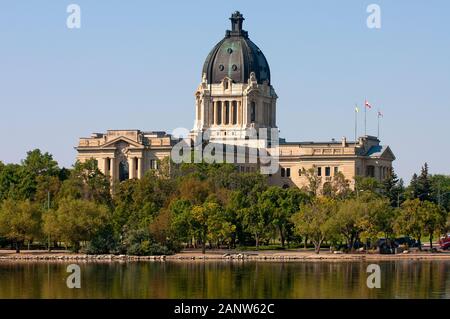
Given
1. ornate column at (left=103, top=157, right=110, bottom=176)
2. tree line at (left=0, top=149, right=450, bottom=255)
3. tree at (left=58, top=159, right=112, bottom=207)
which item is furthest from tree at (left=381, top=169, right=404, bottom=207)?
ornate column at (left=103, top=157, right=110, bottom=176)

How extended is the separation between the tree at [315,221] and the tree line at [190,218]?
8 centimetres

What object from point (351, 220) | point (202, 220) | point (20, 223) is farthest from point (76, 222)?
point (351, 220)

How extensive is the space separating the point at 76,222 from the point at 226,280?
1124 inches

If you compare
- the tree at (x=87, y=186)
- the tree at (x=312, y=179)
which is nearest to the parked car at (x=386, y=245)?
the tree at (x=87, y=186)

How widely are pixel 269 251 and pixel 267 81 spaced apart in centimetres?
7566

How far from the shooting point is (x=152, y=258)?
375 feet

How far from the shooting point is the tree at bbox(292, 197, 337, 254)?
117 meters

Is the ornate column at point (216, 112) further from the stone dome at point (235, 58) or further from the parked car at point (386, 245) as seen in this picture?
the parked car at point (386, 245)

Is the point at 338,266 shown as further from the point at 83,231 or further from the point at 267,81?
the point at 267,81

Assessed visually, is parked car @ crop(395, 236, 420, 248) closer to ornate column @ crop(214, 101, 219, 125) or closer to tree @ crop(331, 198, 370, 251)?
tree @ crop(331, 198, 370, 251)

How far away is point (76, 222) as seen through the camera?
11619 centimetres

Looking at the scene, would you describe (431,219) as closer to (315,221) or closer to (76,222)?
(315,221)

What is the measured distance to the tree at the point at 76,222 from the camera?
11619 cm
